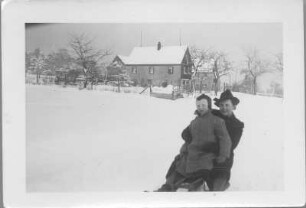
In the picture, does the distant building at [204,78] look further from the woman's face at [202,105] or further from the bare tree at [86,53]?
the bare tree at [86,53]

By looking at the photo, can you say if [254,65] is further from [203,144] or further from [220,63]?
[203,144]

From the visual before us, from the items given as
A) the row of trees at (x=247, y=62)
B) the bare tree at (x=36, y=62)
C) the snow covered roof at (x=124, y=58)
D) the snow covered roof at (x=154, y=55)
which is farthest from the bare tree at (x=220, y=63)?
the bare tree at (x=36, y=62)

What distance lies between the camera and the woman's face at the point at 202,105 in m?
1.26

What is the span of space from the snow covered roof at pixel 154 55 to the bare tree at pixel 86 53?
0.07 metres

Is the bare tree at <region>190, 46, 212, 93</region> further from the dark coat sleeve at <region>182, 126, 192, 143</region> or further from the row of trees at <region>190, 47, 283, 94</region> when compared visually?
the dark coat sleeve at <region>182, 126, 192, 143</region>

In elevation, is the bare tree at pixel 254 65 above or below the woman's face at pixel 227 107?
above

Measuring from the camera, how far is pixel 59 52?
1.26 meters

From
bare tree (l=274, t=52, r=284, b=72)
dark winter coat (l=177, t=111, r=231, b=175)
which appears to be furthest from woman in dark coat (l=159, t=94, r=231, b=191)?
bare tree (l=274, t=52, r=284, b=72)

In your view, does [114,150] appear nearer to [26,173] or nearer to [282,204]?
[26,173]

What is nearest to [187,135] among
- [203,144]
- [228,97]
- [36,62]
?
[203,144]

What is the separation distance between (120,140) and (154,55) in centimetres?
29

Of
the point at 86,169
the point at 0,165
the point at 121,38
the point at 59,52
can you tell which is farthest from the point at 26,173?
the point at 121,38

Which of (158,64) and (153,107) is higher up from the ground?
A: (158,64)

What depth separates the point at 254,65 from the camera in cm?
127
